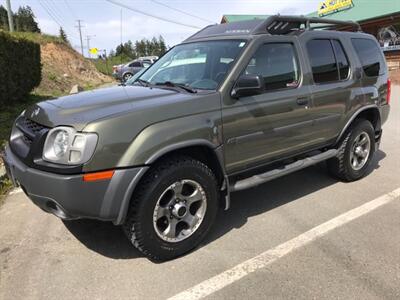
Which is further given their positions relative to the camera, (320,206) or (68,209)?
(320,206)

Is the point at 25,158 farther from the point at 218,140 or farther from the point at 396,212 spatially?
the point at 396,212

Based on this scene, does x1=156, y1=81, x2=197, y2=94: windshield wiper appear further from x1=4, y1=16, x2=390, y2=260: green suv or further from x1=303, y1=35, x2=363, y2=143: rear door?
x1=303, y1=35, x2=363, y2=143: rear door

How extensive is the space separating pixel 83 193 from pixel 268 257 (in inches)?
66.3

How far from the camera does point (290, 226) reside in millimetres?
4156

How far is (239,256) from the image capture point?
358 cm

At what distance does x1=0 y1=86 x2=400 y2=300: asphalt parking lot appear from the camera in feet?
10.2

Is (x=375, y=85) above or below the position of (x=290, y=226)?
above

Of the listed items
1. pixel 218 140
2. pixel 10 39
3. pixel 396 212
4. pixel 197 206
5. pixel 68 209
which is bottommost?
pixel 396 212

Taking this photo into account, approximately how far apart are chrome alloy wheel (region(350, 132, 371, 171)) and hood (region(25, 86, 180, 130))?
2.89 meters

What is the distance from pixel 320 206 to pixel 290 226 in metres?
0.71

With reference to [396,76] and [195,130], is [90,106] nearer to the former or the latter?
[195,130]

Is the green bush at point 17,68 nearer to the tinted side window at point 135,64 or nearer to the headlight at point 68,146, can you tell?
the headlight at point 68,146

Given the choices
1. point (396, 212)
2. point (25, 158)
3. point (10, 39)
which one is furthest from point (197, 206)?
point (10, 39)

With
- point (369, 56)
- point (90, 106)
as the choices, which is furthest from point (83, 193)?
point (369, 56)
